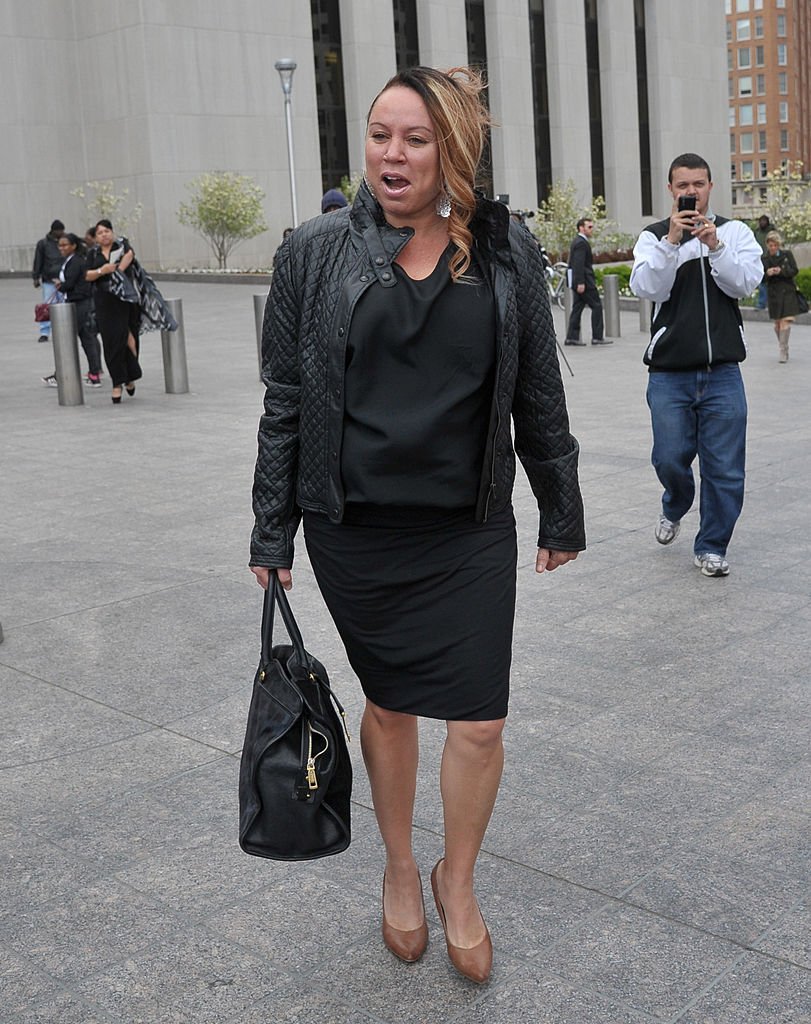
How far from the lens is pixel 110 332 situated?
14.2 m

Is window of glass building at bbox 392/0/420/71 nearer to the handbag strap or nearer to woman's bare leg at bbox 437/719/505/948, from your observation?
the handbag strap

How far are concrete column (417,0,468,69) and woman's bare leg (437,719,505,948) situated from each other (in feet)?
144

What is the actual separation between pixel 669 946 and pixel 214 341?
724 inches

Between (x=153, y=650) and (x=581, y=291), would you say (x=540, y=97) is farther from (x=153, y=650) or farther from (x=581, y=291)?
(x=153, y=650)

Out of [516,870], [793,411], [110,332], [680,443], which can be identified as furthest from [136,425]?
[516,870]

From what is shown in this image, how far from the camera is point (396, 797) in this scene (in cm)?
340

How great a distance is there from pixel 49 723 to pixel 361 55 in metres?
41.5

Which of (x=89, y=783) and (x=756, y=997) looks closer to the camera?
(x=756, y=997)

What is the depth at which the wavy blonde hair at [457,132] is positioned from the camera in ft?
9.88

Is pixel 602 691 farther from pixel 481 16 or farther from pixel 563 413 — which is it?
pixel 481 16

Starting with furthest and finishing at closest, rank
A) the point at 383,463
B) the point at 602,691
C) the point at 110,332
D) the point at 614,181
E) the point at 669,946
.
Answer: the point at 614,181
the point at 110,332
the point at 602,691
the point at 669,946
the point at 383,463

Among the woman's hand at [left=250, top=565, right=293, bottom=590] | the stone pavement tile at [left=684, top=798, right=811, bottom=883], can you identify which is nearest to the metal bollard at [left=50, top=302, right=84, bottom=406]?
the stone pavement tile at [left=684, top=798, right=811, bottom=883]

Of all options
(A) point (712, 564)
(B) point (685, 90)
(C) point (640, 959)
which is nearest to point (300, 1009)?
(C) point (640, 959)

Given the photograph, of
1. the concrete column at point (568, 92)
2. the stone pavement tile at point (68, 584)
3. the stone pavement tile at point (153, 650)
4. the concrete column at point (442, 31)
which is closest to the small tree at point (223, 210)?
the concrete column at point (442, 31)
